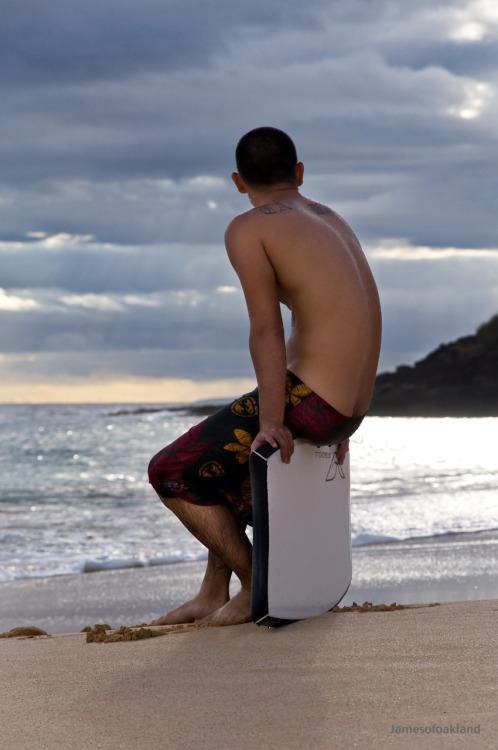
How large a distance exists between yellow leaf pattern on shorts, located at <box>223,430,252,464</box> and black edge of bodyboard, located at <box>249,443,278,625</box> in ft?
0.66

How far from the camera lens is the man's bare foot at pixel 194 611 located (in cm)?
309

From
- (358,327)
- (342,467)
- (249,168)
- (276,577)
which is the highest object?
(249,168)

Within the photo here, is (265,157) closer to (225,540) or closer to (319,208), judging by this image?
(319,208)

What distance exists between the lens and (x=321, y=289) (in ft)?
9.02

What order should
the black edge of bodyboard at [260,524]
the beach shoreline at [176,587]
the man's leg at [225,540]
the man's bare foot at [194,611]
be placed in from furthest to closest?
1. the beach shoreline at [176,587]
2. the man's bare foot at [194,611]
3. the man's leg at [225,540]
4. the black edge of bodyboard at [260,524]

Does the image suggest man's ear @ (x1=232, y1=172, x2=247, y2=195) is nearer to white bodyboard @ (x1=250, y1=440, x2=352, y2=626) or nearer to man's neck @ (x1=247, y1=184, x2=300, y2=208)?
man's neck @ (x1=247, y1=184, x2=300, y2=208)

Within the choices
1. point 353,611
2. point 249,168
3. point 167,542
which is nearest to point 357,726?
point 353,611

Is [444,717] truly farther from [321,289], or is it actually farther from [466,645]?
[321,289]

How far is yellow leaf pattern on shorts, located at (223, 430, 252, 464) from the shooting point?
2799mm

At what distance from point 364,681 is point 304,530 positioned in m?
0.81

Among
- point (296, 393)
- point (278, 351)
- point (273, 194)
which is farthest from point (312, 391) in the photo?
point (273, 194)

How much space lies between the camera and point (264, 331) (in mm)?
2637

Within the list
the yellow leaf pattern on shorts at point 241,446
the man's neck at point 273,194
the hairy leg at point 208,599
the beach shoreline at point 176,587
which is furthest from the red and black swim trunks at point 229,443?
the beach shoreline at point 176,587

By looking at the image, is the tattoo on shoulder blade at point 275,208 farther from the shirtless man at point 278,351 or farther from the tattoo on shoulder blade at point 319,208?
the tattoo on shoulder blade at point 319,208
